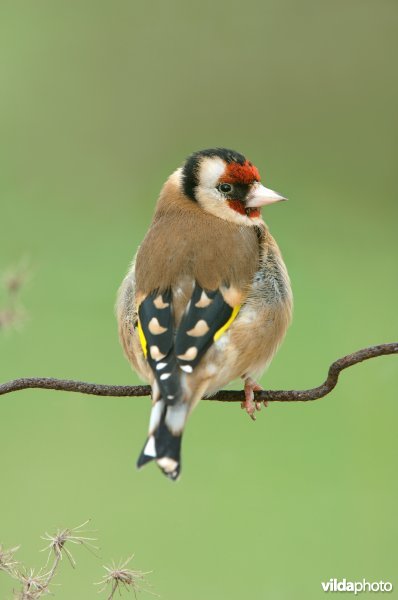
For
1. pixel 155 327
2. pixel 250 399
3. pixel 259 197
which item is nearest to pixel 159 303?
pixel 155 327

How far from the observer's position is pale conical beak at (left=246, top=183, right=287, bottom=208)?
3.17 m

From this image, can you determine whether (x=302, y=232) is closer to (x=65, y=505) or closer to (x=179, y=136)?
(x=179, y=136)

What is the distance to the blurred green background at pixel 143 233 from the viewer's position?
12.9ft

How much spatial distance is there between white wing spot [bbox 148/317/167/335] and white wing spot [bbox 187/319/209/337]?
2.5 inches

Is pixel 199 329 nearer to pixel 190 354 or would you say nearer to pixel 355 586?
pixel 190 354

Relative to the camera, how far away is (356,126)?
7.51 metres

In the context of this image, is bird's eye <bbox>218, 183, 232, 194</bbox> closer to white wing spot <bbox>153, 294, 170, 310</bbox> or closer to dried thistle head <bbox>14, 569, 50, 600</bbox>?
white wing spot <bbox>153, 294, 170, 310</bbox>

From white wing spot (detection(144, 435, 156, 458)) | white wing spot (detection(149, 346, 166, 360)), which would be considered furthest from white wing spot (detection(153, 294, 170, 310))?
white wing spot (detection(144, 435, 156, 458))

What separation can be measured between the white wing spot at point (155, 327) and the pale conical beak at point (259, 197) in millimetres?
608

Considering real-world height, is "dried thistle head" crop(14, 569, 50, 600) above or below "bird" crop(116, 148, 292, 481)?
below

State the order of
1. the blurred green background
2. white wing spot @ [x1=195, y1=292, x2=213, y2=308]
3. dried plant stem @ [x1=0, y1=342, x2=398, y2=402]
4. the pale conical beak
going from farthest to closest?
the blurred green background → the pale conical beak → white wing spot @ [x1=195, y1=292, x2=213, y2=308] → dried plant stem @ [x1=0, y1=342, x2=398, y2=402]

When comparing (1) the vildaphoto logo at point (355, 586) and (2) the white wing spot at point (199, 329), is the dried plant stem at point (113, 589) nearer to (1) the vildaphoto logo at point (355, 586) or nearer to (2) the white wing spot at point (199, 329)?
(2) the white wing spot at point (199, 329)

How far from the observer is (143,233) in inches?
234

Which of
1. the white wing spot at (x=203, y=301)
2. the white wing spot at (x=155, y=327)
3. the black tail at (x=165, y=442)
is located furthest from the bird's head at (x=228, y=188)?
the black tail at (x=165, y=442)
